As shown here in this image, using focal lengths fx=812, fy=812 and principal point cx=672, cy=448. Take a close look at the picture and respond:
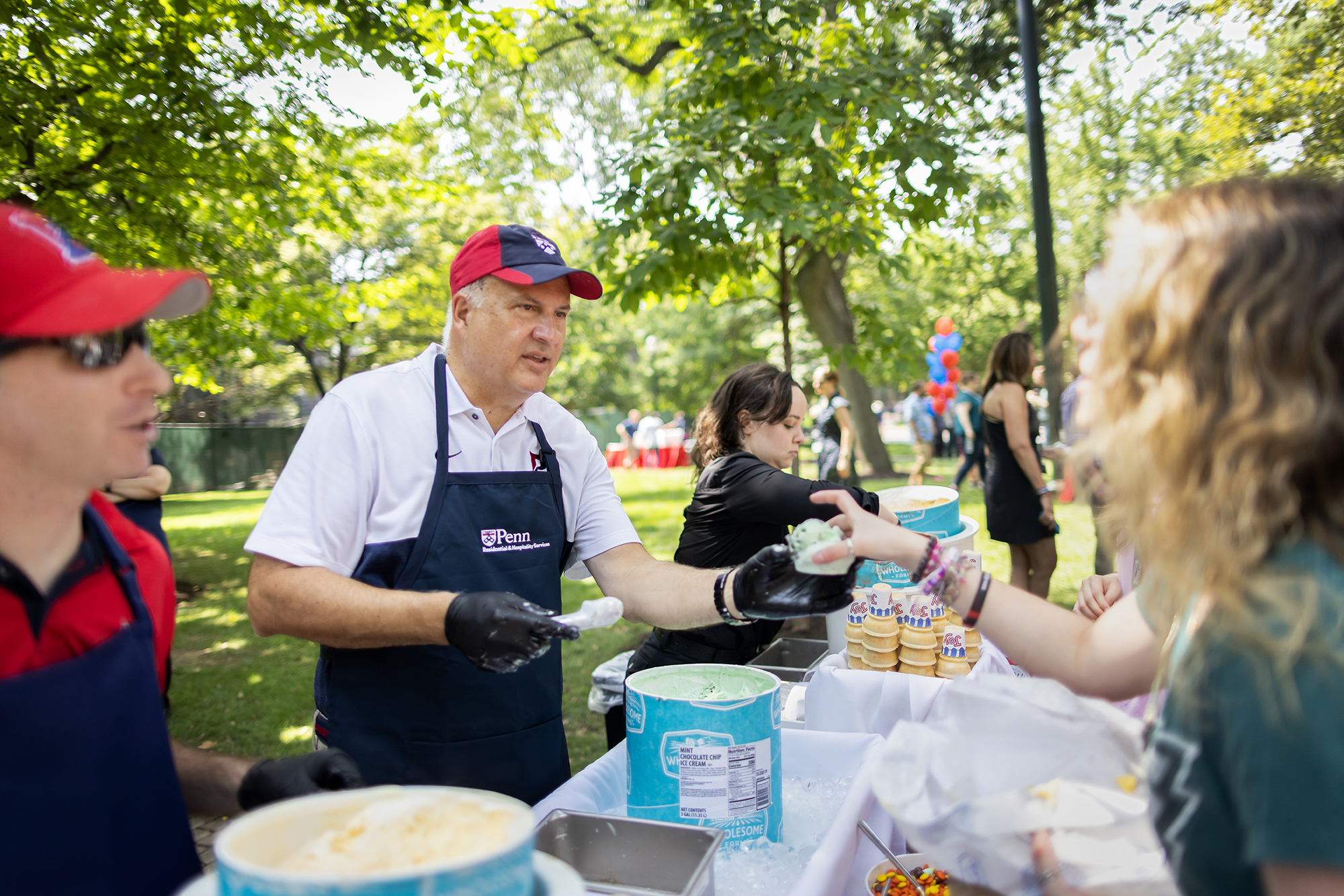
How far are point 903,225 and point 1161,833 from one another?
495cm

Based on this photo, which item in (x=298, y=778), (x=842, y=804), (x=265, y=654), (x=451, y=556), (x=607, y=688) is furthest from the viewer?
(x=265, y=654)

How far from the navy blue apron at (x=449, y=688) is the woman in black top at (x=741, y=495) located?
1001mm

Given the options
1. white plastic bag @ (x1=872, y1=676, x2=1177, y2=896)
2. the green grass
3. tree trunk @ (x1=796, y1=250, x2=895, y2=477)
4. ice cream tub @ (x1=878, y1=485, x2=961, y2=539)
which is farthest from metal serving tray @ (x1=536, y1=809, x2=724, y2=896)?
tree trunk @ (x1=796, y1=250, x2=895, y2=477)

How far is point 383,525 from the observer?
185 centimetres

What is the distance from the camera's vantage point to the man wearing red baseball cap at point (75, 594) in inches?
38.7

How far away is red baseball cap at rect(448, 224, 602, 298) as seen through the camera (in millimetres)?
2029

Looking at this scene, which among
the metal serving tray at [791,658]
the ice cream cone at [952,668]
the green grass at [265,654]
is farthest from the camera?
the green grass at [265,654]

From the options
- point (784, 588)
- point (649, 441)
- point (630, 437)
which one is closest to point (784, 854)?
point (784, 588)

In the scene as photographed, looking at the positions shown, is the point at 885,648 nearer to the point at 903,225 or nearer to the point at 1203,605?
the point at 1203,605

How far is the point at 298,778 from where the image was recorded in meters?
1.22

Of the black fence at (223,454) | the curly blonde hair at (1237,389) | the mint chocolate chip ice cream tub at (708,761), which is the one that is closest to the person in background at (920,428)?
the mint chocolate chip ice cream tub at (708,761)

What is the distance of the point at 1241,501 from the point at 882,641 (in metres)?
1.58

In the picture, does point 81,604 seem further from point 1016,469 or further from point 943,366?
point 943,366

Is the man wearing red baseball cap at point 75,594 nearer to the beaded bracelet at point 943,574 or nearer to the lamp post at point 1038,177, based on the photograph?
the beaded bracelet at point 943,574
